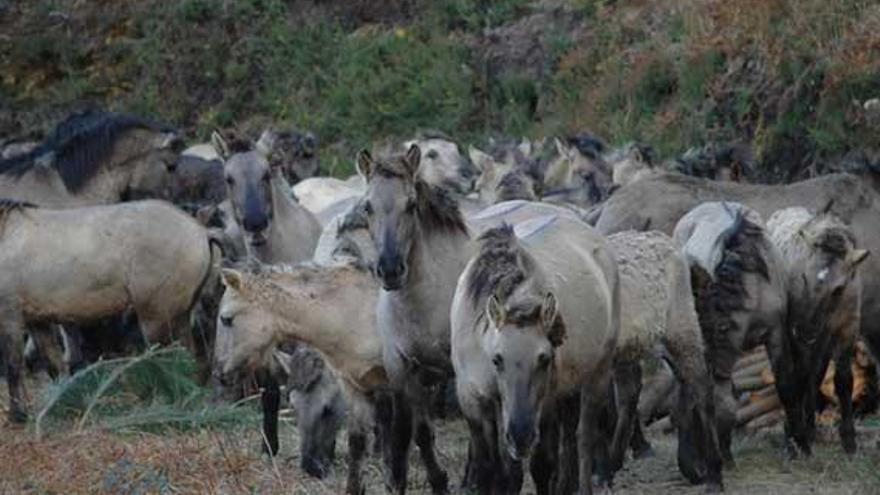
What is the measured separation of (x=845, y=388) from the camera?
1330 cm

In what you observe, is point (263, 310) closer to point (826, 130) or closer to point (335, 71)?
point (826, 130)

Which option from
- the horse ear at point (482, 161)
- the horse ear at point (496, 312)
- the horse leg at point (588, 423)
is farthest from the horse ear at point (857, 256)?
the horse ear at point (482, 161)

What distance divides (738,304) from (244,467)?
125 inches

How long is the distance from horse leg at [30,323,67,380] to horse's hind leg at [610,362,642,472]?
4721mm

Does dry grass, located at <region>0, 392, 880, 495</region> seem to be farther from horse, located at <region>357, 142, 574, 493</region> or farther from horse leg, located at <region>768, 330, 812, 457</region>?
horse, located at <region>357, 142, 574, 493</region>

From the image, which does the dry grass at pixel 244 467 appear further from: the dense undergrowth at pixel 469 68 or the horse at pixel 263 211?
the dense undergrowth at pixel 469 68

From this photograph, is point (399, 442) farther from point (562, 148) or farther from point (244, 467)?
point (562, 148)

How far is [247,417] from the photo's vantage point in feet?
41.8

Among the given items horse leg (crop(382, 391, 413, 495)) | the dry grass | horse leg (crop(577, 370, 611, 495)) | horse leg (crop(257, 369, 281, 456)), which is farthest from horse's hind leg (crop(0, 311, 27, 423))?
horse leg (crop(577, 370, 611, 495))

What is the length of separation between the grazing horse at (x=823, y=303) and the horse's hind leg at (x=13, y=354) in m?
4.93

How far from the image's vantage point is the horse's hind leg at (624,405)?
12.2 meters

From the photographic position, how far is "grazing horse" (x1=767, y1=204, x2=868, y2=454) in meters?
13.0

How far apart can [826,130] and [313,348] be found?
10212 mm

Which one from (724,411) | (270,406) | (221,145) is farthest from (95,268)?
(724,411)
